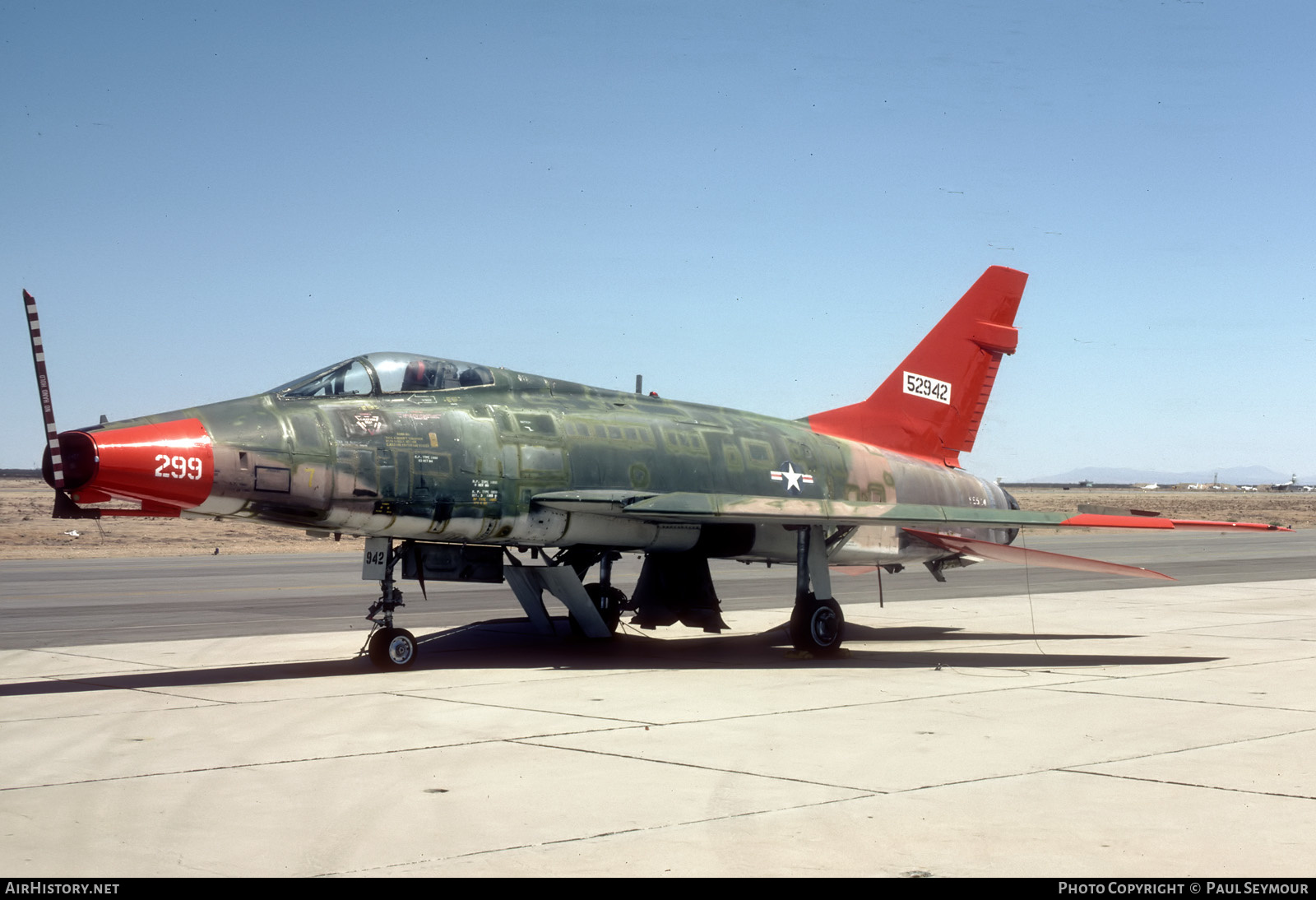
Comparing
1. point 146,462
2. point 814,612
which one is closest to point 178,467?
point 146,462

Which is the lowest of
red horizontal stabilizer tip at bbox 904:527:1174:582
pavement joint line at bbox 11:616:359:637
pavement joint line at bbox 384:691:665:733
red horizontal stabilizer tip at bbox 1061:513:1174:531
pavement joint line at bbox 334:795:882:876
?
pavement joint line at bbox 11:616:359:637

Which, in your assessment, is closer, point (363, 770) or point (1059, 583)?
point (363, 770)

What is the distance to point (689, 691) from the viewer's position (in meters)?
11.6

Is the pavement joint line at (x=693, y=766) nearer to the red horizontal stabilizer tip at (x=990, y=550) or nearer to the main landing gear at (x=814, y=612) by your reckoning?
the main landing gear at (x=814, y=612)

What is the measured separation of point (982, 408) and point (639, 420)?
7.09m

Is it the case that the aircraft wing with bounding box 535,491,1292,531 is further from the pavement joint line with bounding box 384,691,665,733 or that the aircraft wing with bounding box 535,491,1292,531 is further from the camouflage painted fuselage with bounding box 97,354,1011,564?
the pavement joint line with bounding box 384,691,665,733

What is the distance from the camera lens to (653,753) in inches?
337

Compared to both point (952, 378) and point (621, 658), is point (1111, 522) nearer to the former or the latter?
point (952, 378)

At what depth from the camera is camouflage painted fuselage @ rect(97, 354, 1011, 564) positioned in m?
11.7

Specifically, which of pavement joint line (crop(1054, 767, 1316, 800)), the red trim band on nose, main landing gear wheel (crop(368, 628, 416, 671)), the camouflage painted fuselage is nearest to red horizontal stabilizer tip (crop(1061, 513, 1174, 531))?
the camouflage painted fuselage

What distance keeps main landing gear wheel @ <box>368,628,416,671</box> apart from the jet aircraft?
2 cm

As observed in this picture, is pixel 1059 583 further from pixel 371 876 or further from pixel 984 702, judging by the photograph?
pixel 371 876

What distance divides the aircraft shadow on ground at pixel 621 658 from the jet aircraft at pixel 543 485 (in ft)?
1.58

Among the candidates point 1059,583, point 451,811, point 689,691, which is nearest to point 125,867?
point 451,811
